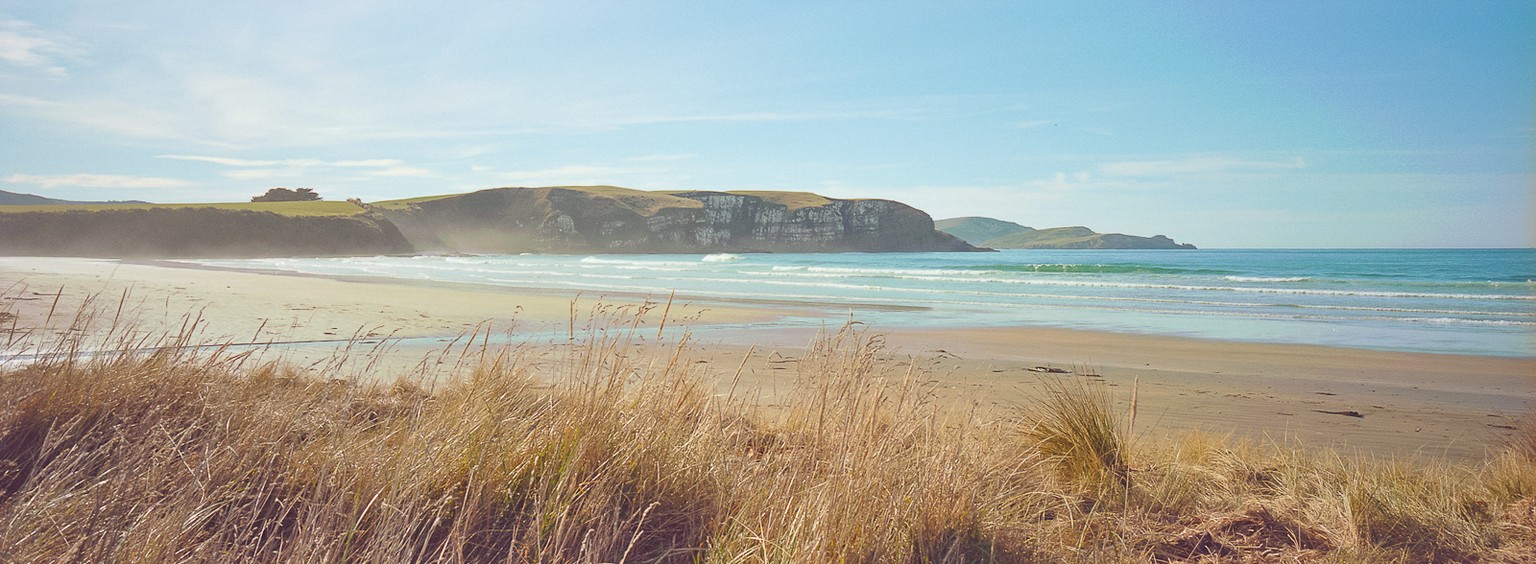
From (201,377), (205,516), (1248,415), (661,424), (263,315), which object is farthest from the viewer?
(263,315)

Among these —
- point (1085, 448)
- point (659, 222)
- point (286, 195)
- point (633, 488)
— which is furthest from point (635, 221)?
point (633, 488)

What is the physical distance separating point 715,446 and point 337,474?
5.62 ft

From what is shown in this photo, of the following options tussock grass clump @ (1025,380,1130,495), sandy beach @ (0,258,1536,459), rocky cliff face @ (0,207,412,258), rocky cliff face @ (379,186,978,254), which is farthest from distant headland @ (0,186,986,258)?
tussock grass clump @ (1025,380,1130,495)

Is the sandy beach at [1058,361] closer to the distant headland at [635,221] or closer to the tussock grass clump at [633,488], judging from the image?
the tussock grass clump at [633,488]

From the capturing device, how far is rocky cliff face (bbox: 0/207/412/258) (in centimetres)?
7319

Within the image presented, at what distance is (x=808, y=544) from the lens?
2.94 meters

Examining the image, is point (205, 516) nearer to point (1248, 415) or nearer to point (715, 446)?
point (715, 446)

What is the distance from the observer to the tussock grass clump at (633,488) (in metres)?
3.04

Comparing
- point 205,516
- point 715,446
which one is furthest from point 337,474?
point 715,446

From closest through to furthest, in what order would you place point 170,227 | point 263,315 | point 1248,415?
point 1248,415 → point 263,315 → point 170,227

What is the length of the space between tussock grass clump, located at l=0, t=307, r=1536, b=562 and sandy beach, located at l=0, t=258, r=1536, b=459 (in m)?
0.54

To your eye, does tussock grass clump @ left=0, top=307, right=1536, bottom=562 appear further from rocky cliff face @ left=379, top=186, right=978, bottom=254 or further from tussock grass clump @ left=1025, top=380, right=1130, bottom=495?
rocky cliff face @ left=379, top=186, right=978, bottom=254

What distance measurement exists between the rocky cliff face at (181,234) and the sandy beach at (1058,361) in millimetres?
67299

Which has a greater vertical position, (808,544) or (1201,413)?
(808,544)
